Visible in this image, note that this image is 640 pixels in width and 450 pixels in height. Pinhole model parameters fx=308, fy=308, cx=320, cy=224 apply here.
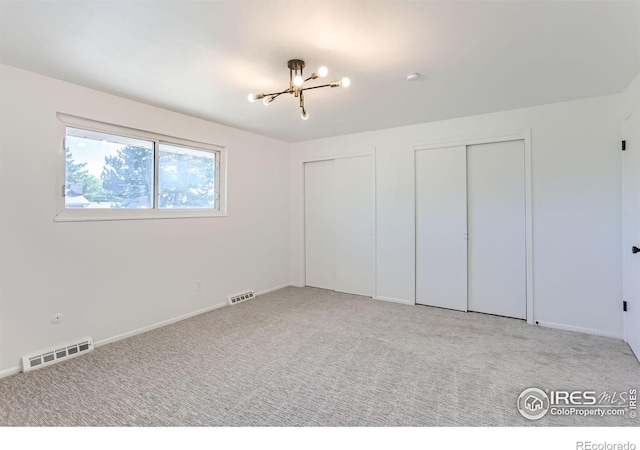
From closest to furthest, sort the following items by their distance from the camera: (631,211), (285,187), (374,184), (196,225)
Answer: (631,211) → (196,225) → (374,184) → (285,187)

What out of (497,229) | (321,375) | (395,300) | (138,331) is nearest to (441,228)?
(497,229)

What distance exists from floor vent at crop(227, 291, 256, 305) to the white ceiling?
251cm

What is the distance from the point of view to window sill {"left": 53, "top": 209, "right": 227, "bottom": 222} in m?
2.79

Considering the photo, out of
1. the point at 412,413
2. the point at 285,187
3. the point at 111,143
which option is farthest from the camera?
the point at 285,187

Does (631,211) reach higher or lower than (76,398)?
higher

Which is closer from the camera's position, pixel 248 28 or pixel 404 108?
pixel 248 28

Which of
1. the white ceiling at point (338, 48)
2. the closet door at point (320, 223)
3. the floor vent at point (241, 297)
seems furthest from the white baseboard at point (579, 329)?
the floor vent at point (241, 297)

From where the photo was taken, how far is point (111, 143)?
3.13 metres

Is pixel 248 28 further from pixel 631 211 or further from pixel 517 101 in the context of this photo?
pixel 631 211

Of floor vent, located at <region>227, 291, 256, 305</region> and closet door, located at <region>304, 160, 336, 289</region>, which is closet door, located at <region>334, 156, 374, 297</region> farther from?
floor vent, located at <region>227, 291, 256, 305</region>

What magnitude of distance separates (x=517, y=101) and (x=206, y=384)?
3.95 metres

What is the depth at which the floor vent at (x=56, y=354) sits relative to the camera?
2469mm

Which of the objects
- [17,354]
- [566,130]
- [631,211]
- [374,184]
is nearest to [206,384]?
[17,354]

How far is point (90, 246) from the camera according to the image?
289cm
